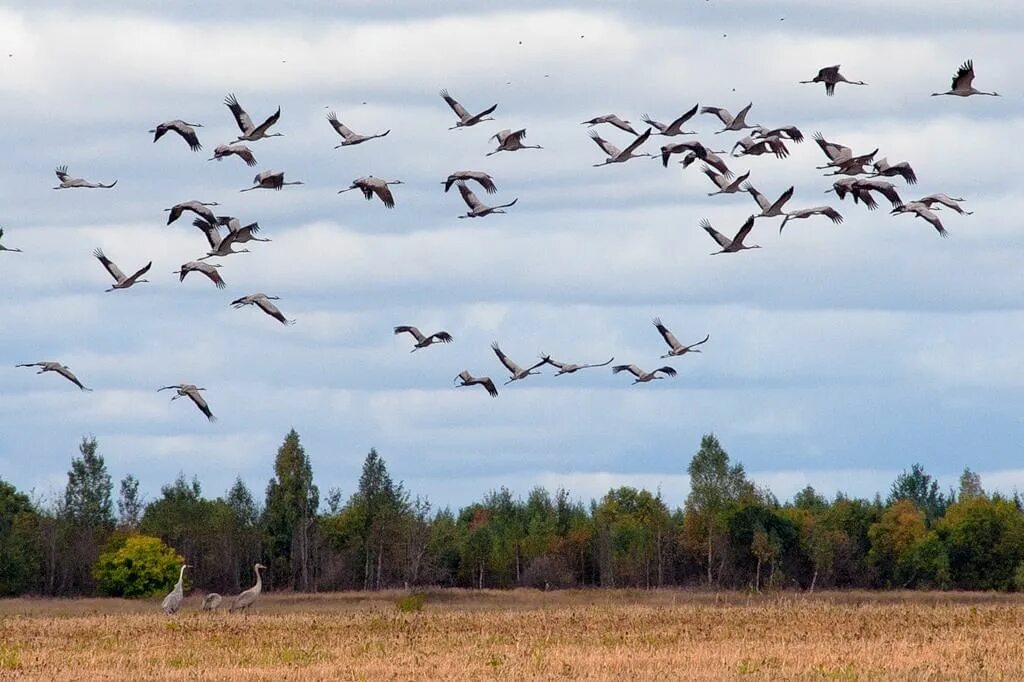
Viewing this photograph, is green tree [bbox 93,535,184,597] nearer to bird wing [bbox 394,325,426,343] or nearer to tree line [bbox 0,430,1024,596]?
tree line [bbox 0,430,1024,596]

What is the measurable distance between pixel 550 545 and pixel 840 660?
191 ft

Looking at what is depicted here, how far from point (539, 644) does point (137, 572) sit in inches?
1611

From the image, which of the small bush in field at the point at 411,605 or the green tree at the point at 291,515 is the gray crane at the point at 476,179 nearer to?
the small bush in field at the point at 411,605

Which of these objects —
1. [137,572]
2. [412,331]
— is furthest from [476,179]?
[137,572]

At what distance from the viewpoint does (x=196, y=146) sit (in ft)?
107

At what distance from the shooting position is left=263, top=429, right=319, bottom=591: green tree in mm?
82562

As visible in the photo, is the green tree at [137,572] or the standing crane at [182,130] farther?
the green tree at [137,572]

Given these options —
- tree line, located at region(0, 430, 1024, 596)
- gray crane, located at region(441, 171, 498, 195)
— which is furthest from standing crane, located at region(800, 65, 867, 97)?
tree line, located at region(0, 430, 1024, 596)

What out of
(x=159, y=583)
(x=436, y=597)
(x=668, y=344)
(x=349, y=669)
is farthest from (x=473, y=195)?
(x=159, y=583)

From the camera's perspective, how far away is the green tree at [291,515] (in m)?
82.6

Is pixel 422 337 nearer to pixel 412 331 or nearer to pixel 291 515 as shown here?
pixel 412 331

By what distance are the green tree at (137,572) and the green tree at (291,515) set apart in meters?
7.80

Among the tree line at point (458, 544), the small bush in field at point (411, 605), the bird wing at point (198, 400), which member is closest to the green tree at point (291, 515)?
the tree line at point (458, 544)

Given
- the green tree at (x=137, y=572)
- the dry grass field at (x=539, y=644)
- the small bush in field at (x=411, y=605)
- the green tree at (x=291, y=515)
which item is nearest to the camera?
the dry grass field at (x=539, y=644)
